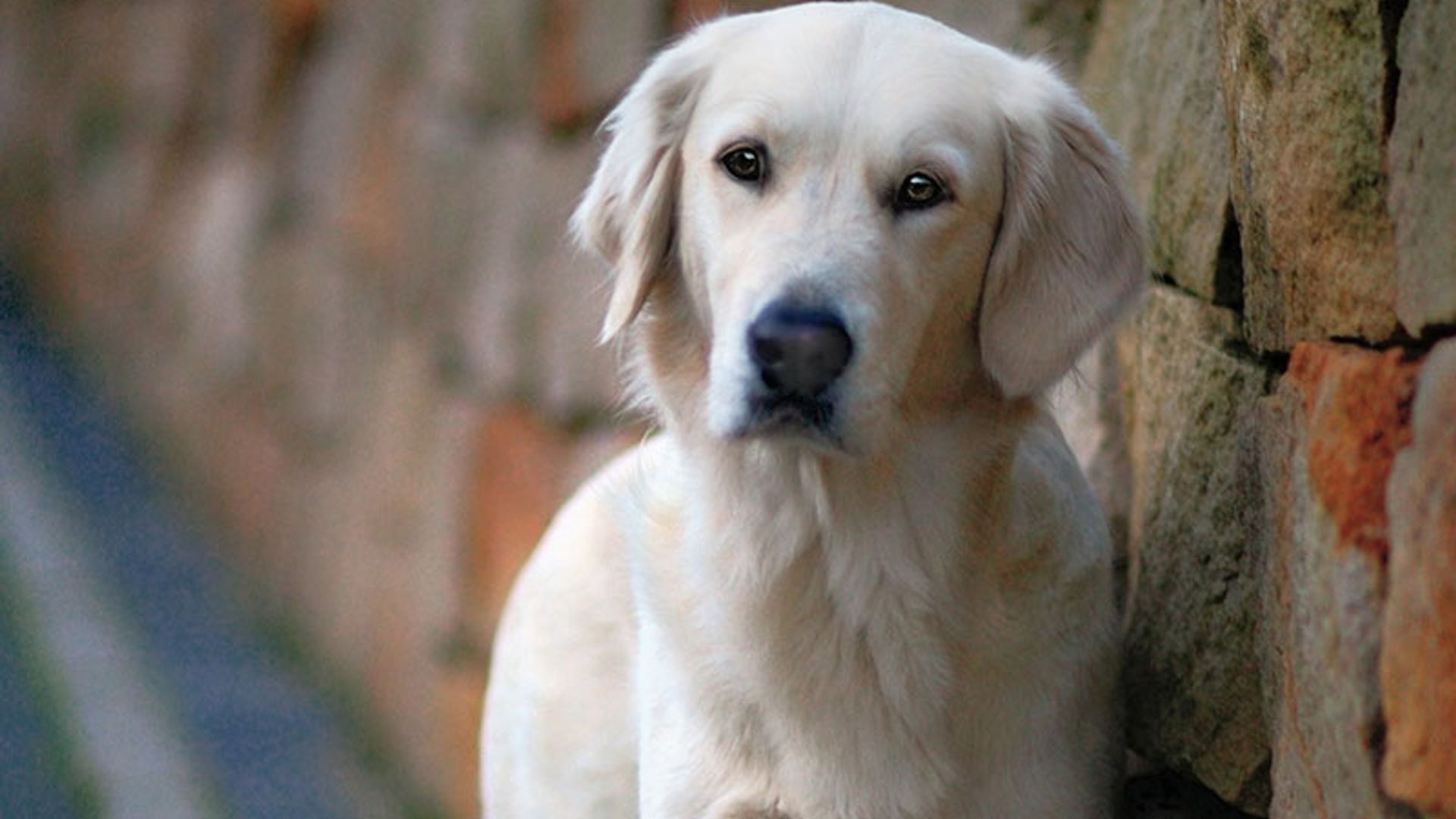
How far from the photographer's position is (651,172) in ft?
9.07

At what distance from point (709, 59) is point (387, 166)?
183 inches

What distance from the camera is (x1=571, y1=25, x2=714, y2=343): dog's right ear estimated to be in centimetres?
275

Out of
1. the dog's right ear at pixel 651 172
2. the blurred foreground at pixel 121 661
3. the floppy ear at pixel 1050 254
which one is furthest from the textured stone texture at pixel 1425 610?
the blurred foreground at pixel 121 661

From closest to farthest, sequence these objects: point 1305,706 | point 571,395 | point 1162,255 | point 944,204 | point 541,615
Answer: point 1305,706, point 944,204, point 1162,255, point 541,615, point 571,395

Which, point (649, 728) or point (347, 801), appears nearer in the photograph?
point (649, 728)

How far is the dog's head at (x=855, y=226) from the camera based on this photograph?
7.74 feet

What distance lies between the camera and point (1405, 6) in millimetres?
1820

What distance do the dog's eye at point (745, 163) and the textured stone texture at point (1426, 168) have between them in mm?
921

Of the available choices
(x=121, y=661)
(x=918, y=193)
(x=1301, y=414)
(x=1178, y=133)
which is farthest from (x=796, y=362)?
(x=121, y=661)

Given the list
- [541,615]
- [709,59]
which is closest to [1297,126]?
[709,59]

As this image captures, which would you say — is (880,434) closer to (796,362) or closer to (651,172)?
(796,362)

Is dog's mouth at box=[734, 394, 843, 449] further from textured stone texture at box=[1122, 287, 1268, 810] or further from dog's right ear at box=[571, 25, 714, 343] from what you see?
textured stone texture at box=[1122, 287, 1268, 810]

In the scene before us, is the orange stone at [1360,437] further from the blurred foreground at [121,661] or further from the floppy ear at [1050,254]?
the blurred foreground at [121,661]

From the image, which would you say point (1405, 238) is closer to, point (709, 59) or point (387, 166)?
point (709, 59)
